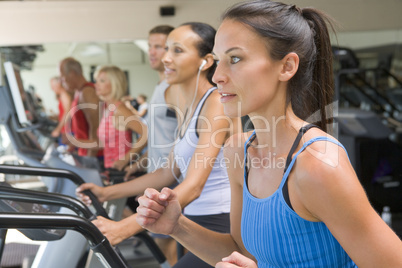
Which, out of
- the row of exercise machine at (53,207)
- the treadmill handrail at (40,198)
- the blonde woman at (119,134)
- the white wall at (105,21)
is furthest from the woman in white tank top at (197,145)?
the white wall at (105,21)

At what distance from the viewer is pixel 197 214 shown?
221 centimetres

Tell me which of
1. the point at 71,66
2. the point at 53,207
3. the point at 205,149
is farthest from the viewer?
the point at 71,66

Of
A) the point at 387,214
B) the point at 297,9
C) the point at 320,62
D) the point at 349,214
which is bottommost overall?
the point at 387,214

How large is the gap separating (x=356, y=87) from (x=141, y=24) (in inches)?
95.5

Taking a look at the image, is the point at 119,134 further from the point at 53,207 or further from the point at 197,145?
the point at 197,145

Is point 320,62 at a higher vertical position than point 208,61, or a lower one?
higher

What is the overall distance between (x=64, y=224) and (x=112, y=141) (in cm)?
255

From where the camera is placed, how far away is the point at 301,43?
125 centimetres

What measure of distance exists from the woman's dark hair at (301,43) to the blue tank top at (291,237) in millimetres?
200

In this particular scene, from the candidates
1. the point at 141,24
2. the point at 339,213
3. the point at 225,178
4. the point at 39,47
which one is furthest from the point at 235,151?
the point at 39,47

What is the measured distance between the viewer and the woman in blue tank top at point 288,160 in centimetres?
100

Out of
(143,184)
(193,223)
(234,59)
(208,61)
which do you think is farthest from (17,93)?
(234,59)

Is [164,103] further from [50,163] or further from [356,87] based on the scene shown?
[356,87]

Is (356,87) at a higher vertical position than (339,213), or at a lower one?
lower
